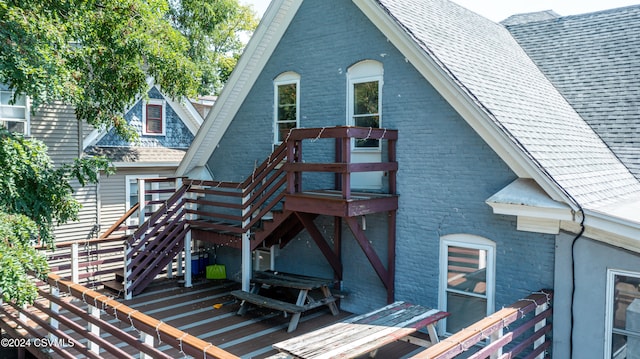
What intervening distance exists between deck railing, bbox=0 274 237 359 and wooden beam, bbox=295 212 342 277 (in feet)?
10.6

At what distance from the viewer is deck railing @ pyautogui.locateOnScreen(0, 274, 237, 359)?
5082mm

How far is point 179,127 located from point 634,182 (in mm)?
13792

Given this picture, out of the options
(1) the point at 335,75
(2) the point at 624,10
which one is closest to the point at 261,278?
(1) the point at 335,75

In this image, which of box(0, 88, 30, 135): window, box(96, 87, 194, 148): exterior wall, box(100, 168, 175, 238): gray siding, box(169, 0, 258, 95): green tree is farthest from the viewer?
box(169, 0, 258, 95): green tree

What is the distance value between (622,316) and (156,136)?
14.2 m

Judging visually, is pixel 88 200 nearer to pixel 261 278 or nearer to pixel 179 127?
pixel 179 127

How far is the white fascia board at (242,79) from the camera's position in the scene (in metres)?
10.5

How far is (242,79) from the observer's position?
11.5m

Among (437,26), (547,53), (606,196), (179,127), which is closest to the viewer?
(606,196)

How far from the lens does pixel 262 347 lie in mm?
7914

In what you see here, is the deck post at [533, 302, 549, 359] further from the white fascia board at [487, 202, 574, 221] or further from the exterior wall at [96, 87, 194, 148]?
the exterior wall at [96, 87, 194, 148]

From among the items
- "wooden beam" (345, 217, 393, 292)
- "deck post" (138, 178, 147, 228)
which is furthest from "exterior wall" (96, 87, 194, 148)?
"wooden beam" (345, 217, 393, 292)

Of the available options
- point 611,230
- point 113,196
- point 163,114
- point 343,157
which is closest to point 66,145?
point 113,196

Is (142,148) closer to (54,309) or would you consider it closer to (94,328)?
(54,309)
